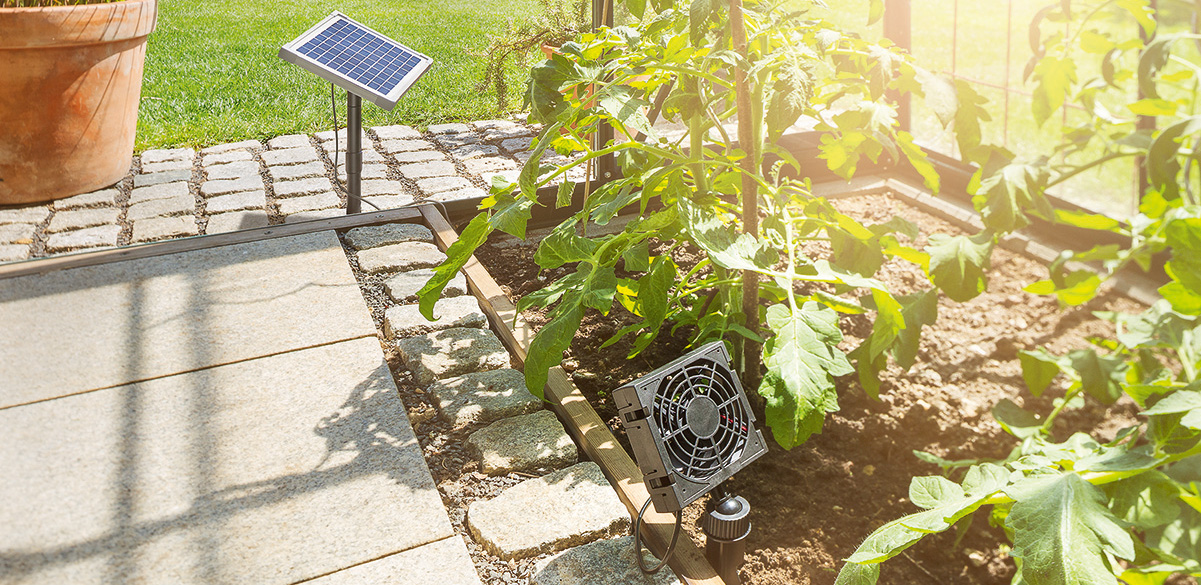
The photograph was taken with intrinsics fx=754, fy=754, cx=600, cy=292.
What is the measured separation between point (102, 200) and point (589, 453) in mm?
2152

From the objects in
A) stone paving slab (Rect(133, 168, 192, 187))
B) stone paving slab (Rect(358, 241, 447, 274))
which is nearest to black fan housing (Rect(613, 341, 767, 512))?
stone paving slab (Rect(358, 241, 447, 274))

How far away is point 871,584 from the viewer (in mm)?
921

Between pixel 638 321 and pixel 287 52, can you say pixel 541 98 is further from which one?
pixel 287 52

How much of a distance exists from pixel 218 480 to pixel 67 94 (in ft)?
6.20

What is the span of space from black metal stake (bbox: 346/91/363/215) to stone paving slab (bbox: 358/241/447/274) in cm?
34

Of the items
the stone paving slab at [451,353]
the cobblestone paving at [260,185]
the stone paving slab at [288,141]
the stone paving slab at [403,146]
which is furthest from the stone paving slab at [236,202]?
the stone paving slab at [451,353]

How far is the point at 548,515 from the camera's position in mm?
1226

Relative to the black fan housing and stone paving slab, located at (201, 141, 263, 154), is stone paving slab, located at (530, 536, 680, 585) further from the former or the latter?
stone paving slab, located at (201, 141, 263, 154)

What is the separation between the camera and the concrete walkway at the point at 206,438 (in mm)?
1164

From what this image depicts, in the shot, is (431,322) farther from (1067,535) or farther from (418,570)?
(1067,535)

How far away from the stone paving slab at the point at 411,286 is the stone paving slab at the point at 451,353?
0.20 m

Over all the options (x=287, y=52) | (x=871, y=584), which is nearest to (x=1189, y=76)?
(x=871, y=584)

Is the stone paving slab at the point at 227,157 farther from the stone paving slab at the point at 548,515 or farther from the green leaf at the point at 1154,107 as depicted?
the green leaf at the point at 1154,107

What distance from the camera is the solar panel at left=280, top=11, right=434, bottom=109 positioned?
213 centimetres
